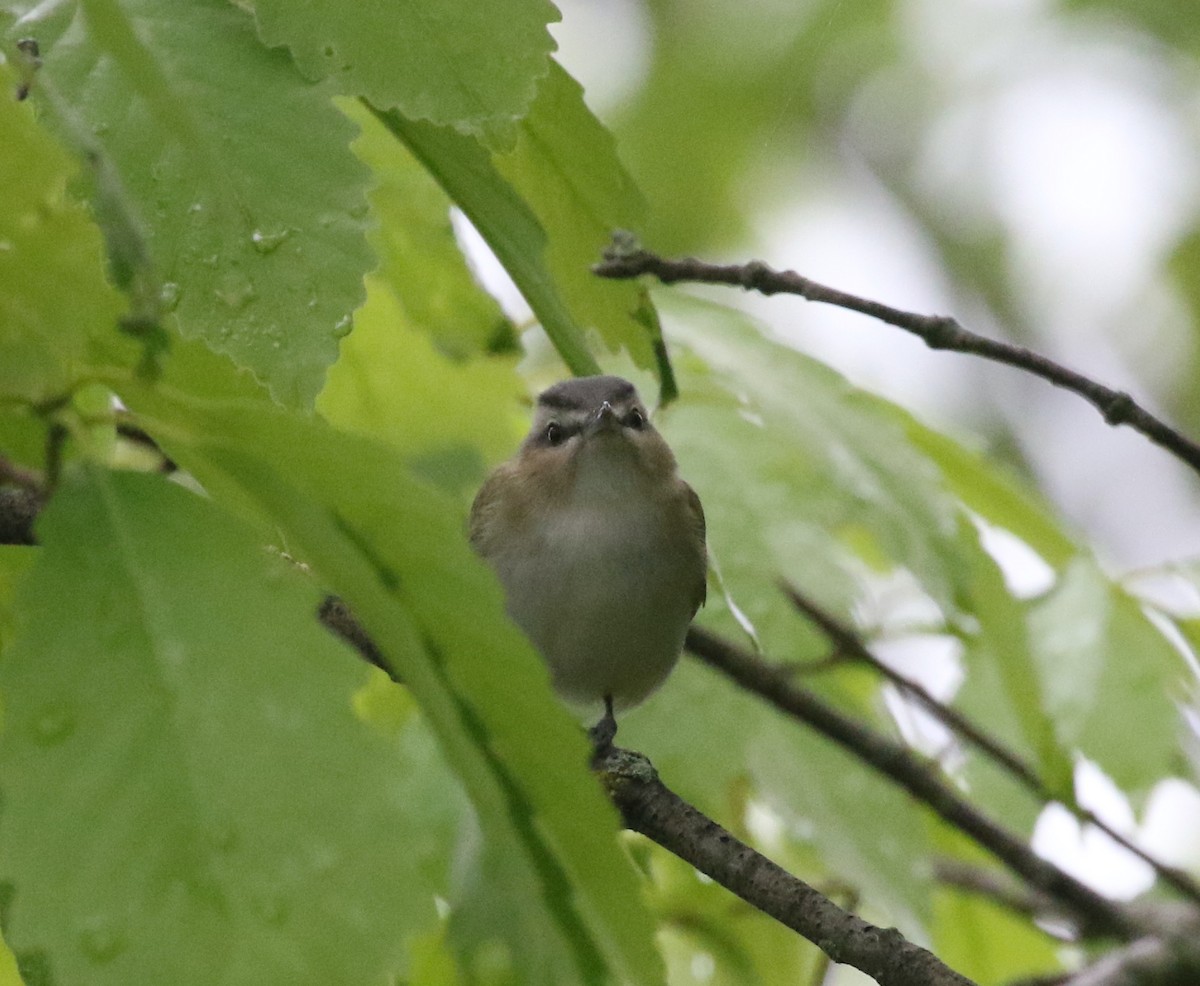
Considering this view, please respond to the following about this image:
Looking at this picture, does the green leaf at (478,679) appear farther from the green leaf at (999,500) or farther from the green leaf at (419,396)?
the green leaf at (999,500)

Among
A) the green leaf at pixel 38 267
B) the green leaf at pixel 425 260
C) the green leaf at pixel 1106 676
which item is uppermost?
the green leaf at pixel 38 267

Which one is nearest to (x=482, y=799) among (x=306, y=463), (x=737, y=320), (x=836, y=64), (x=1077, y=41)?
(x=306, y=463)

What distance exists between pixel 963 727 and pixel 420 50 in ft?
7.37

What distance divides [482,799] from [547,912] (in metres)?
0.09

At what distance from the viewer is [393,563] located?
1.05m

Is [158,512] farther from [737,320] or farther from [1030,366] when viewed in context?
[737,320]

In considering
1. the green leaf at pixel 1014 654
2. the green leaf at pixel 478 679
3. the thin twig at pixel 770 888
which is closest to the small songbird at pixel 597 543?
the green leaf at pixel 1014 654

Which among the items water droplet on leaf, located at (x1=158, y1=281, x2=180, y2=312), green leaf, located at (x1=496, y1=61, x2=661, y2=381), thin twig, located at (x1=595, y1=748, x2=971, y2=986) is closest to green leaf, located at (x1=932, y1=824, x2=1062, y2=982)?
thin twig, located at (x1=595, y1=748, x2=971, y2=986)

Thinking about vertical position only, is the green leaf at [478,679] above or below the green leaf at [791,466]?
above

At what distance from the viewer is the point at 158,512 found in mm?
1130

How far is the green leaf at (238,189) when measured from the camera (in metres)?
1.39

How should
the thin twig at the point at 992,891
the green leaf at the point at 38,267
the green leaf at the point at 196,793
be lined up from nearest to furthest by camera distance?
the green leaf at the point at 196,793, the green leaf at the point at 38,267, the thin twig at the point at 992,891

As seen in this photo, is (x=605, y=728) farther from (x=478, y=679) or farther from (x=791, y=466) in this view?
(x=478, y=679)

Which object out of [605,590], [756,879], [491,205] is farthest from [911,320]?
[605,590]
